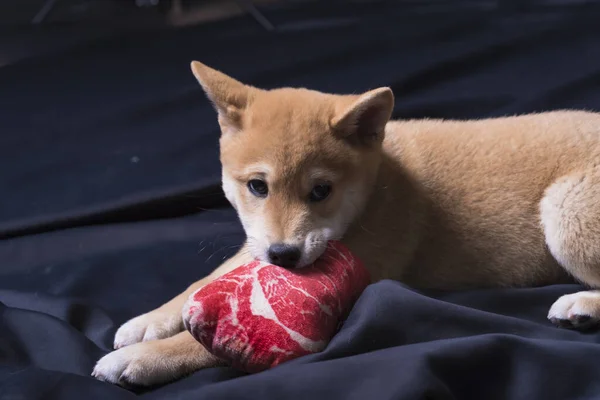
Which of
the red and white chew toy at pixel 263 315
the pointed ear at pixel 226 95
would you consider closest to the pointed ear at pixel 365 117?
the pointed ear at pixel 226 95

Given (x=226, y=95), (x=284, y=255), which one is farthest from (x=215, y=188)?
(x=284, y=255)

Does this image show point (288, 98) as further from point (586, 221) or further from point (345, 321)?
point (586, 221)

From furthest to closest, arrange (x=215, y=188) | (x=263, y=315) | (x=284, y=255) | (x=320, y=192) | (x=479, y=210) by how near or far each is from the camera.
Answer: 1. (x=215, y=188)
2. (x=479, y=210)
3. (x=320, y=192)
4. (x=284, y=255)
5. (x=263, y=315)

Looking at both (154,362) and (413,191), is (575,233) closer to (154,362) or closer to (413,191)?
(413,191)

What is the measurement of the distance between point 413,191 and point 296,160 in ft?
1.53

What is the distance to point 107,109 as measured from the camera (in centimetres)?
329

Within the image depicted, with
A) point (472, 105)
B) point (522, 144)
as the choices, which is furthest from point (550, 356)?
point (472, 105)

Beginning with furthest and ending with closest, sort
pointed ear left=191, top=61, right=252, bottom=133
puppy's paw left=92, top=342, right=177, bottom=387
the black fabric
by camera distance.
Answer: pointed ear left=191, top=61, right=252, bottom=133, puppy's paw left=92, top=342, right=177, bottom=387, the black fabric

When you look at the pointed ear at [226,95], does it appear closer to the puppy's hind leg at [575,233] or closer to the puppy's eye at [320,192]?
the puppy's eye at [320,192]

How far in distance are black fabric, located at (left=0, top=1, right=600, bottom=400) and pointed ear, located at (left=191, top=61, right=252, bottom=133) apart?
0.62 m

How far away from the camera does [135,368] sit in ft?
5.63

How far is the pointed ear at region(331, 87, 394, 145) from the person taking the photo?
1.90 meters

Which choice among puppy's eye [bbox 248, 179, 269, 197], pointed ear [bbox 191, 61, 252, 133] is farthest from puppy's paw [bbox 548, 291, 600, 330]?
pointed ear [bbox 191, 61, 252, 133]

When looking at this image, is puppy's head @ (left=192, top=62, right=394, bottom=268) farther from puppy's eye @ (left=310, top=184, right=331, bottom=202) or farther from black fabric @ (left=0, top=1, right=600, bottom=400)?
black fabric @ (left=0, top=1, right=600, bottom=400)
